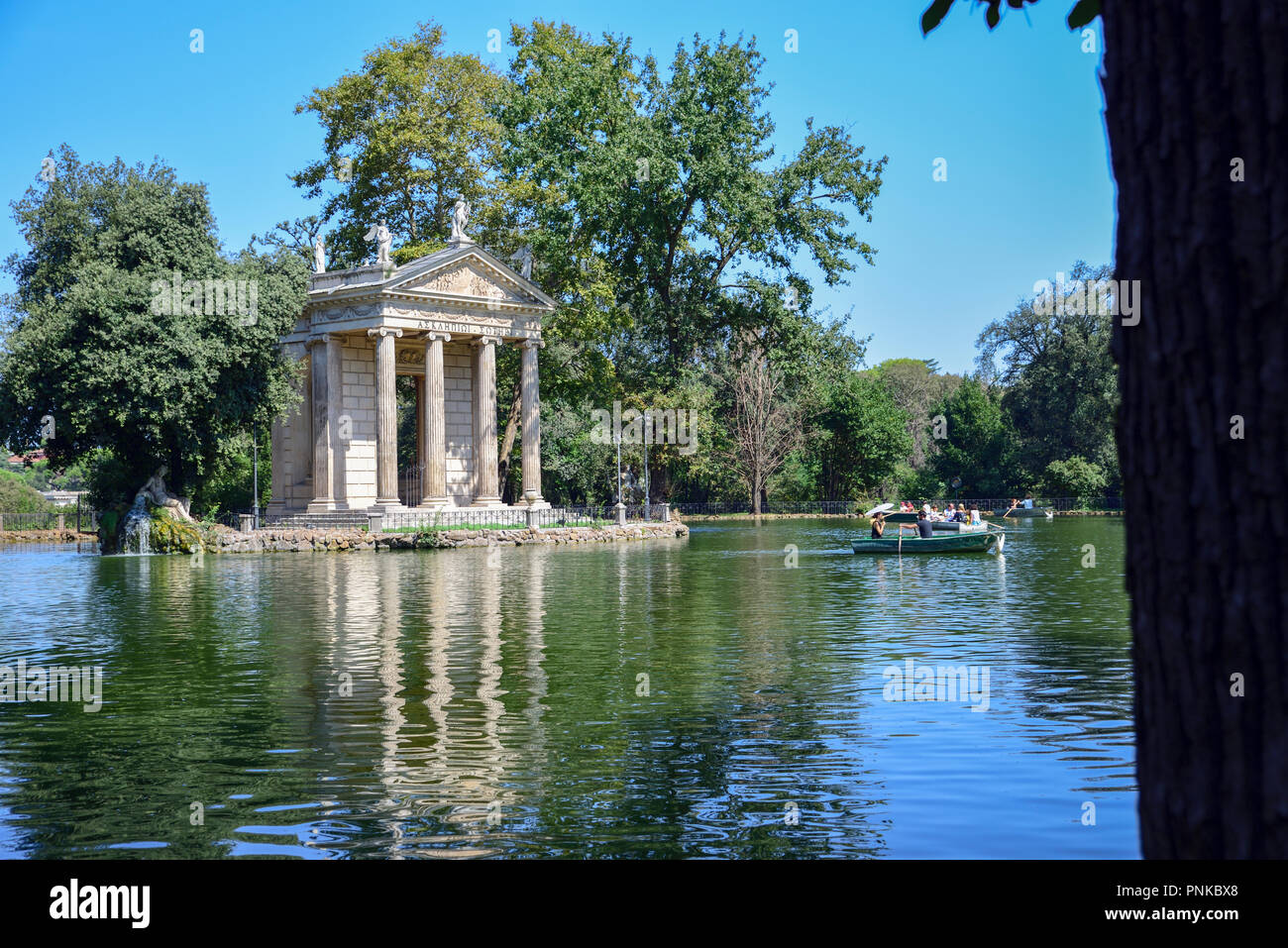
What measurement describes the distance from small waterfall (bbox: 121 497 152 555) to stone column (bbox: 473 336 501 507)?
17.5 metres

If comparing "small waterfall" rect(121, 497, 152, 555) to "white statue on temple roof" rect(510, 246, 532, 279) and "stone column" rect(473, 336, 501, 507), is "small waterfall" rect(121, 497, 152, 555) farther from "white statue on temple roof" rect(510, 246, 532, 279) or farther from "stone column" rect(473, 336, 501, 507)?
"white statue on temple roof" rect(510, 246, 532, 279)

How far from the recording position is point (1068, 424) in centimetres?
9075

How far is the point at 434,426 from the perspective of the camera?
57719 mm

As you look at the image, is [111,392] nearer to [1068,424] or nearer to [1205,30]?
[1205,30]

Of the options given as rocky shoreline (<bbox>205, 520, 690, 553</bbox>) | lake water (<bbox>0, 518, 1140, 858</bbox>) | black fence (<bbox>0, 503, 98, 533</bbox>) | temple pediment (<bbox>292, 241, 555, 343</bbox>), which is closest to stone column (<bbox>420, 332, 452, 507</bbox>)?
temple pediment (<bbox>292, 241, 555, 343</bbox>)

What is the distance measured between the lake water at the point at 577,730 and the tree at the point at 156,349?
20467mm

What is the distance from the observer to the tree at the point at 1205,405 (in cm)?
297

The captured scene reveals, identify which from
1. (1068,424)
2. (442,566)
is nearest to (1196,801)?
(442,566)

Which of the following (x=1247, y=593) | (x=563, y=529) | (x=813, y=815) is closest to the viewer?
(x=1247, y=593)

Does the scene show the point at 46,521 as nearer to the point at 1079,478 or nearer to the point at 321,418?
the point at 321,418

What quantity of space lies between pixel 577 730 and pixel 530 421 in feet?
167

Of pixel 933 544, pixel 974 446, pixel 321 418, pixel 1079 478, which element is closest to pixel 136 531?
pixel 321 418

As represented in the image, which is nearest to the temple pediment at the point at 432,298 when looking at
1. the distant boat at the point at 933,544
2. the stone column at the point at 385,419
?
the stone column at the point at 385,419
